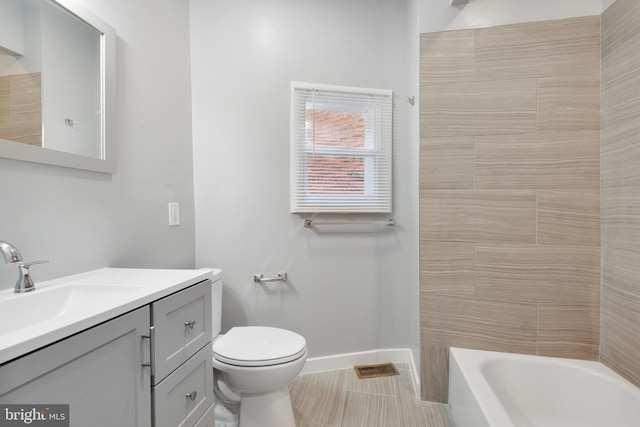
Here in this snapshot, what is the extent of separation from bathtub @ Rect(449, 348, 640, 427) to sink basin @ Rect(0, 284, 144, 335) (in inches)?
55.9

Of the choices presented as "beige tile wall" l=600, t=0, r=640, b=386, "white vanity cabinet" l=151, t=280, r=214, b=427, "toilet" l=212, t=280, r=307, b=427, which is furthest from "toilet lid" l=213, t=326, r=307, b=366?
"beige tile wall" l=600, t=0, r=640, b=386

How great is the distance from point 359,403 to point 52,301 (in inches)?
62.3

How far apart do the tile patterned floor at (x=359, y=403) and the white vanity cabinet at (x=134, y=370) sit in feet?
2.27

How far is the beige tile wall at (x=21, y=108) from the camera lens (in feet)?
3.09

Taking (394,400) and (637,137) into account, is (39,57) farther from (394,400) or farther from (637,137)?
(637,137)

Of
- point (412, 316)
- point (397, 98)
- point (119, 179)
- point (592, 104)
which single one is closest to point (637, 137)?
point (592, 104)

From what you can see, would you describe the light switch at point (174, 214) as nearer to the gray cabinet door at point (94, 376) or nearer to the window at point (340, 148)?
the window at point (340, 148)

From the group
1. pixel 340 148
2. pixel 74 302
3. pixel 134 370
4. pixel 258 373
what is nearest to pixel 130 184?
pixel 74 302

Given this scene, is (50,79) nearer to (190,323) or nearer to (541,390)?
(190,323)

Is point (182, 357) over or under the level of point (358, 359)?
over

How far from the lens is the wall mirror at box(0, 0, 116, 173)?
967 millimetres

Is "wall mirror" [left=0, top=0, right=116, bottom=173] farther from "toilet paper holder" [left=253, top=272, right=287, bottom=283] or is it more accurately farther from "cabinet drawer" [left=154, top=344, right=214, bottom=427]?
"toilet paper holder" [left=253, top=272, right=287, bottom=283]

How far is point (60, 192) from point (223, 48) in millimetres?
1361

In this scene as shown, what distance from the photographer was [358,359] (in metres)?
2.14
